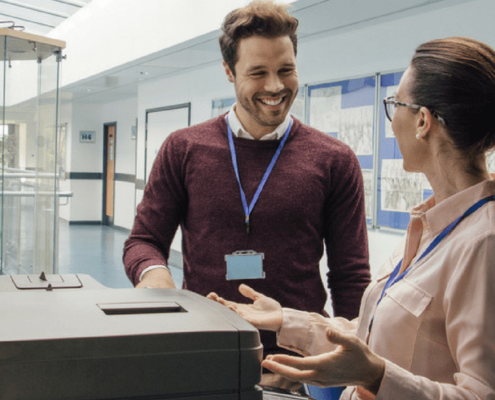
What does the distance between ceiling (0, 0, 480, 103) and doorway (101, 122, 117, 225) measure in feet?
2.87

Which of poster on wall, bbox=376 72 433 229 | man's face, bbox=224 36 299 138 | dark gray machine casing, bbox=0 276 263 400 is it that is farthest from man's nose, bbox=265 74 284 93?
poster on wall, bbox=376 72 433 229

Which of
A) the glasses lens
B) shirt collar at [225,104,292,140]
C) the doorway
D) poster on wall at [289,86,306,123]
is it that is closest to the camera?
the glasses lens

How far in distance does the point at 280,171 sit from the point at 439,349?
811 millimetres

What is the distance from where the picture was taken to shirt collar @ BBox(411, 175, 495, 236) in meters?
1.15

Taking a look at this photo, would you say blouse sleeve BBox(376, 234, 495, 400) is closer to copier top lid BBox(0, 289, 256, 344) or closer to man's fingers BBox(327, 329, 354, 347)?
man's fingers BBox(327, 329, 354, 347)

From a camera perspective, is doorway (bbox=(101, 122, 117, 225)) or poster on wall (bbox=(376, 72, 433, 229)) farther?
doorway (bbox=(101, 122, 117, 225))

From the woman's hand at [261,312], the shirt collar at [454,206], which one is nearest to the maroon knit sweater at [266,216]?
the woman's hand at [261,312]

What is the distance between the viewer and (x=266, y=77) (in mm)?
1771

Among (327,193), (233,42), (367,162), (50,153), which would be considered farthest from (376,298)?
(50,153)

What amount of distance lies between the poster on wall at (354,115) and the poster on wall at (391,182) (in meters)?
0.11

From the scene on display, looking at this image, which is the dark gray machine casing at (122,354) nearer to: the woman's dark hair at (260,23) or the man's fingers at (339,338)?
the man's fingers at (339,338)

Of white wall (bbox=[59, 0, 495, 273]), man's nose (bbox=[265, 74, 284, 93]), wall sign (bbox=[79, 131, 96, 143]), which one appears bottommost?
man's nose (bbox=[265, 74, 284, 93])

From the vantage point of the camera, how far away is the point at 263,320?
144 cm

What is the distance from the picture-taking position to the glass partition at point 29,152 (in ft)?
17.0
